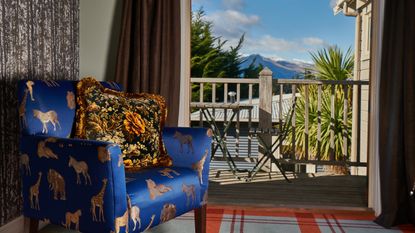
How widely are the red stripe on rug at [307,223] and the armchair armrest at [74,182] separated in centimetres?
141

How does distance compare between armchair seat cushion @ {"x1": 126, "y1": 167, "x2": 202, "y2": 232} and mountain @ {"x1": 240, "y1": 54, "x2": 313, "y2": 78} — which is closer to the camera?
armchair seat cushion @ {"x1": 126, "y1": 167, "x2": 202, "y2": 232}

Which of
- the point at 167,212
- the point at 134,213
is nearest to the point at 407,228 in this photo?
the point at 167,212

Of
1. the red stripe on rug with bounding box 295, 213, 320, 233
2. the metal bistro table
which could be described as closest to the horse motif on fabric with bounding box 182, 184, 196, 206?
the red stripe on rug with bounding box 295, 213, 320, 233

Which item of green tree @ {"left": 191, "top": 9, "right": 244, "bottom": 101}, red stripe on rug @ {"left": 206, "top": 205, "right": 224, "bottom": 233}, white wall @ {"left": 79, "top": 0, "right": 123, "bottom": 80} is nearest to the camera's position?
red stripe on rug @ {"left": 206, "top": 205, "right": 224, "bottom": 233}

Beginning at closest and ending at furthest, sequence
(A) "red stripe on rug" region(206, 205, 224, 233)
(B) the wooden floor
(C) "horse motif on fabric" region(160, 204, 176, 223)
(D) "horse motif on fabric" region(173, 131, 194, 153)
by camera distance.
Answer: (C) "horse motif on fabric" region(160, 204, 176, 223), (D) "horse motif on fabric" region(173, 131, 194, 153), (A) "red stripe on rug" region(206, 205, 224, 233), (B) the wooden floor

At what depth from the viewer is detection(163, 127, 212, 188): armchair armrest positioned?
2.57m

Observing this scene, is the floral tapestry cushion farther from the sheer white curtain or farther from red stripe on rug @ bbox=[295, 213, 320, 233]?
the sheer white curtain

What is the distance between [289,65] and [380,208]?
5.99m

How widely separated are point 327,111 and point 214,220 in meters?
2.90

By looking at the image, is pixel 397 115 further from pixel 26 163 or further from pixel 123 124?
pixel 26 163

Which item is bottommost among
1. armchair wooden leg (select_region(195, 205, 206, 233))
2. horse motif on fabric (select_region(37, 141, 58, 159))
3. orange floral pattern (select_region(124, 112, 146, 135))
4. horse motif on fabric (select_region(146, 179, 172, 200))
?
armchair wooden leg (select_region(195, 205, 206, 233))

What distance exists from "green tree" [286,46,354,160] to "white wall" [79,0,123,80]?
2.81 m

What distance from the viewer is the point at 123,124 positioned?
253 cm

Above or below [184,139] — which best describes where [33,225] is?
below
